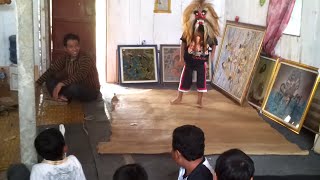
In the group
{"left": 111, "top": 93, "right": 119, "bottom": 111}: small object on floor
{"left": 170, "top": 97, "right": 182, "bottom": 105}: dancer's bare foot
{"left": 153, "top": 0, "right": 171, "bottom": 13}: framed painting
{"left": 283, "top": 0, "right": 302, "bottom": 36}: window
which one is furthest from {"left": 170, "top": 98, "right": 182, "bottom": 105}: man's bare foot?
{"left": 153, "top": 0, "right": 171, "bottom": 13}: framed painting

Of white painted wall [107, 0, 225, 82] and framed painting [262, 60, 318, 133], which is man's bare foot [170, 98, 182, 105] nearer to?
framed painting [262, 60, 318, 133]

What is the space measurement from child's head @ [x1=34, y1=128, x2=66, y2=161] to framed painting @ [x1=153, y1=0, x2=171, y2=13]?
5.04m

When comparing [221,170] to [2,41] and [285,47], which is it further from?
[2,41]

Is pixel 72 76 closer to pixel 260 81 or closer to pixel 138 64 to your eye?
pixel 138 64

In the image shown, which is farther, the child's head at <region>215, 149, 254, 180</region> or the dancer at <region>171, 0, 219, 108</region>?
the dancer at <region>171, 0, 219, 108</region>

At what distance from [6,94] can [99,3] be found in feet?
7.24

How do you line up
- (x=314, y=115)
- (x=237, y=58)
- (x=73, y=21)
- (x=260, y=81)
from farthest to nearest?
(x=73, y=21) < (x=237, y=58) < (x=260, y=81) < (x=314, y=115)

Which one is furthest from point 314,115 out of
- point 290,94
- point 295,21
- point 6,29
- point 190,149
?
point 6,29

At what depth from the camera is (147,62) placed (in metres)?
7.36

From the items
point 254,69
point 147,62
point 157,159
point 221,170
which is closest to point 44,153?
point 221,170

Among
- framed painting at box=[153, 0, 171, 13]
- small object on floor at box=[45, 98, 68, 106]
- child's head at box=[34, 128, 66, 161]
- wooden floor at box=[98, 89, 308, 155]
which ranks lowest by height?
wooden floor at box=[98, 89, 308, 155]

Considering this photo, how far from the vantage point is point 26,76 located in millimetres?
3016

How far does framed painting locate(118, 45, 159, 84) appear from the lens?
7.29m

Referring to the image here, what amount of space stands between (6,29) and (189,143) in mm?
5356
